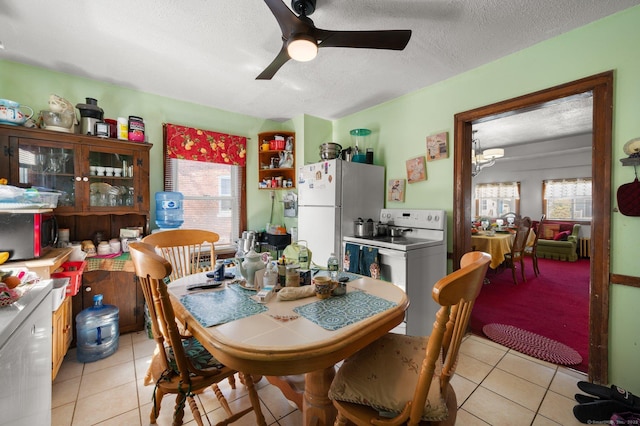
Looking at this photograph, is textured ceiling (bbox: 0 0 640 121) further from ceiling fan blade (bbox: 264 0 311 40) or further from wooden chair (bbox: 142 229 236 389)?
wooden chair (bbox: 142 229 236 389)

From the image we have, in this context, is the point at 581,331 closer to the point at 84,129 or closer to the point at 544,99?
the point at 544,99

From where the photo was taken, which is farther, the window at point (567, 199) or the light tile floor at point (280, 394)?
the window at point (567, 199)

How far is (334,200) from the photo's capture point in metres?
2.83

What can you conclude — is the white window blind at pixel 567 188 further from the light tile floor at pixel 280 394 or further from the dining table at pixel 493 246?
the light tile floor at pixel 280 394

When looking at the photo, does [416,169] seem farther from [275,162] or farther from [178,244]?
[178,244]

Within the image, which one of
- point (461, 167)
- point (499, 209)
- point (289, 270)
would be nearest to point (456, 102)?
point (461, 167)

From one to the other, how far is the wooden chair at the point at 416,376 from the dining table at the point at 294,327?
15 centimetres

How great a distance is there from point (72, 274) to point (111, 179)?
96cm

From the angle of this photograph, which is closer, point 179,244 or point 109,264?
point 179,244

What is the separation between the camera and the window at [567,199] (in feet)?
20.6

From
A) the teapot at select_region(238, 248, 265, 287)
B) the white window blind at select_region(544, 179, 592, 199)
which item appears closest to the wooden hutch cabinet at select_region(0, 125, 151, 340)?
the teapot at select_region(238, 248, 265, 287)

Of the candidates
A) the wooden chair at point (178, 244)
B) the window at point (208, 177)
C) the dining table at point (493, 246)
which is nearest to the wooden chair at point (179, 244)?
the wooden chair at point (178, 244)

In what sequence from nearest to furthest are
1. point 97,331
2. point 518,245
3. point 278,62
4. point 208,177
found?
1. point 278,62
2. point 97,331
3. point 208,177
4. point 518,245

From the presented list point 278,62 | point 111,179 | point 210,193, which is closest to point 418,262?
point 278,62
